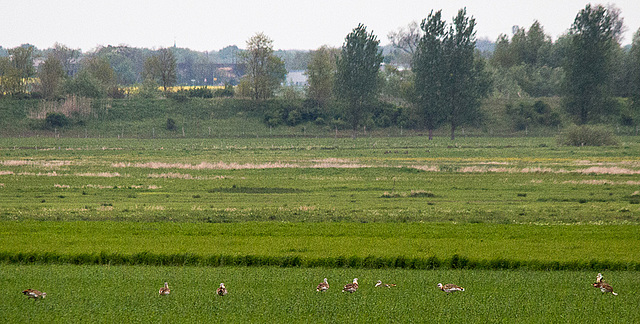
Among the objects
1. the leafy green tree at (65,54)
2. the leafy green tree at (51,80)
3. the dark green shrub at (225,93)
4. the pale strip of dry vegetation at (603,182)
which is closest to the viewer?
the pale strip of dry vegetation at (603,182)

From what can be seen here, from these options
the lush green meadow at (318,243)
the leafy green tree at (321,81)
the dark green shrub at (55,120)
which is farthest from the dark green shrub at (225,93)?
the lush green meadow at (318,243)

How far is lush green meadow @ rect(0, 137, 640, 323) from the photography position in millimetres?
12891

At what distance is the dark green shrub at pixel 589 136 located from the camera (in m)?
76.2

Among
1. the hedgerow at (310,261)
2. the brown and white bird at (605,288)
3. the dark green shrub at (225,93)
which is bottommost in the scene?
the hedgerow at (310,261)

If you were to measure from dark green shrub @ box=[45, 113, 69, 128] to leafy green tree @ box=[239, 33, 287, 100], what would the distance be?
3410cm

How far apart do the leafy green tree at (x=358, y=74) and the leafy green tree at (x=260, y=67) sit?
2175cm

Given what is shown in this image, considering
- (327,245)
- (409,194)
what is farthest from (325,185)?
(327,245)

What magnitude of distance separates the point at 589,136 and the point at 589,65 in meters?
18.1

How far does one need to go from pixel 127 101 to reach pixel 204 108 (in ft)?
47.9

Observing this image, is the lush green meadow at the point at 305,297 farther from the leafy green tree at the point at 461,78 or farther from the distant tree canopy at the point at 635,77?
the distant tree canopy at the point at 635,77

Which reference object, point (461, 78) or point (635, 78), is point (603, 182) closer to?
point (461, 78)

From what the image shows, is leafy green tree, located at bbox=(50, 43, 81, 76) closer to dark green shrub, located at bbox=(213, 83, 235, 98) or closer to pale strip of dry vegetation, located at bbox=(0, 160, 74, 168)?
dark green shrub, located at bbox=(213, 83, 235, 98)

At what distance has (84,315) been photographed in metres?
12.1

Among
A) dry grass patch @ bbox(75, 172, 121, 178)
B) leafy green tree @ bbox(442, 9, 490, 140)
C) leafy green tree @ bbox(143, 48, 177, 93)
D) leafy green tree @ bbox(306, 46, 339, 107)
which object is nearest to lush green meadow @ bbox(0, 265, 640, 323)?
dry grass patch @ bbox(75, 172, 121, 178)
